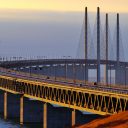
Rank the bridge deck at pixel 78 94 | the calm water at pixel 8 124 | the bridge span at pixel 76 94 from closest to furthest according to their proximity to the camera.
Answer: the bridge deck at pixel 78 94
the bridge span at pixel 76 94
the calm water at pixel 8 124

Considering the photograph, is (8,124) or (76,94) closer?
(76,94)

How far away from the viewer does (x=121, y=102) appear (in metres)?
91.1

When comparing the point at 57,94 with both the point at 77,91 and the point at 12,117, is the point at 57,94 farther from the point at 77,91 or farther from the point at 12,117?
the point at 12,117

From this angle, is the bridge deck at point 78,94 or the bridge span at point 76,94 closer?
the bridge deck at point 78,94

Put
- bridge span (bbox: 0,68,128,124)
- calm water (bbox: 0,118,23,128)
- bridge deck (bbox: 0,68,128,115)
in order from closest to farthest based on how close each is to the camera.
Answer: bridge deck (bbox: 0,68,128,115) → bridge span (bbox: 0,68,128,124) → calm water (bbox: 0,118,23,128)

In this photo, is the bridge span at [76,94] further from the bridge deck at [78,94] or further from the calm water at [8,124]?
the calm water at [8,124]

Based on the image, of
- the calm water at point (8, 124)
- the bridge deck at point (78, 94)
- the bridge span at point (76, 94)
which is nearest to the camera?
the bridge deck at point (78, 94)

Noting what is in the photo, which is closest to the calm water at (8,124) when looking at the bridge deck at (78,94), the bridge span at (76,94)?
the bridge span at (76,94)

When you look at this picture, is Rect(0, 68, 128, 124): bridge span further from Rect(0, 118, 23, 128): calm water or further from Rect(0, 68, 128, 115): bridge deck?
Rect(0, 118, 23, 128): calm water

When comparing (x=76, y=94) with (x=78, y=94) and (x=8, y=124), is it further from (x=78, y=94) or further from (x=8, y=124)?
(x=8, y=124)

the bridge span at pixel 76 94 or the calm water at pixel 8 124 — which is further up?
the bridge span at pixel 76 94

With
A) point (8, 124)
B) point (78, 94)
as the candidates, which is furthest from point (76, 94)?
point (8, 124)

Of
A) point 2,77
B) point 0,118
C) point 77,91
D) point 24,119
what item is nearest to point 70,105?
point 77,91

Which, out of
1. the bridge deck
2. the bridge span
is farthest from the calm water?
the bridge deck
